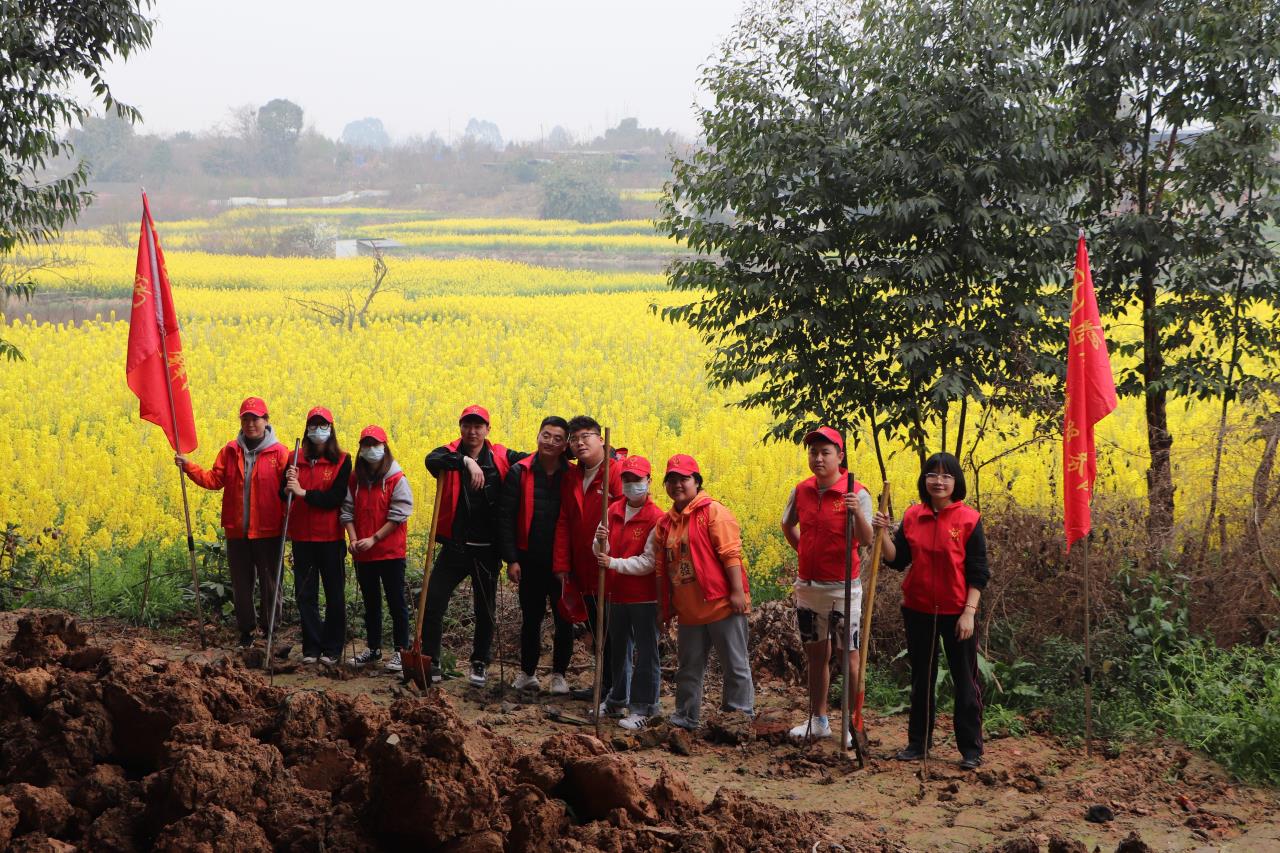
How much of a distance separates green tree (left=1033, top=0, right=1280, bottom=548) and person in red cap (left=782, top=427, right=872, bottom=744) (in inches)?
138

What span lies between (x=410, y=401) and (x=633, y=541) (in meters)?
10.6

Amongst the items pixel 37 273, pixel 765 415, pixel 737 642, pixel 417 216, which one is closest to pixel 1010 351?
pixel 737 642

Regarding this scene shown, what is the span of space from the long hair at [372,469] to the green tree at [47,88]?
3.83m

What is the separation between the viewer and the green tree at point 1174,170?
9.78m

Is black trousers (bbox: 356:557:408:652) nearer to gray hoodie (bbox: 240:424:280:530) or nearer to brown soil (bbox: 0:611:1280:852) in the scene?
gray hoodie (bbox: 240:424:280:530)

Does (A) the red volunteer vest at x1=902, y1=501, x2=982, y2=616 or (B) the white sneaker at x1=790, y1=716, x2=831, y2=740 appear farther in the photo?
(B) the white sneaker at x1=790, y1=716, x2=831, y2=740

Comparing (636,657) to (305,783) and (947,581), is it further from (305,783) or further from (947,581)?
(305,783)

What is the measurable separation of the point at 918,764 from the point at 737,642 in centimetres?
129

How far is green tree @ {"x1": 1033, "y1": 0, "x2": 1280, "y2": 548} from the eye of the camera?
9781mm

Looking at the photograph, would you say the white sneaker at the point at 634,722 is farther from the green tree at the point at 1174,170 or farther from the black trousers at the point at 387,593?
the green tree at the point at 1174,170

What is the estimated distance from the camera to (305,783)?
215 inches

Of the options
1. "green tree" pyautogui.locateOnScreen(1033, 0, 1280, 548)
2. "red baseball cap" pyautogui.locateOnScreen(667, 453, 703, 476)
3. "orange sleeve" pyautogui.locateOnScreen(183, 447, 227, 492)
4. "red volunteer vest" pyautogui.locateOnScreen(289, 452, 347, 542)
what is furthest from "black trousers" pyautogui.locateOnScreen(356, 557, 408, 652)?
"green tree" pyautogui.locateOnScreen(1033, 0, 1280, 548)

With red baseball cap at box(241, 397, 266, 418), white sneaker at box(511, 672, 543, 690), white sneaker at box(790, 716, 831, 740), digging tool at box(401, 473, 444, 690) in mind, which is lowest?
white sneaker at box(511, 672, 543, 690)

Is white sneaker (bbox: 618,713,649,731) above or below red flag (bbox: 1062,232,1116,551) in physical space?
below
